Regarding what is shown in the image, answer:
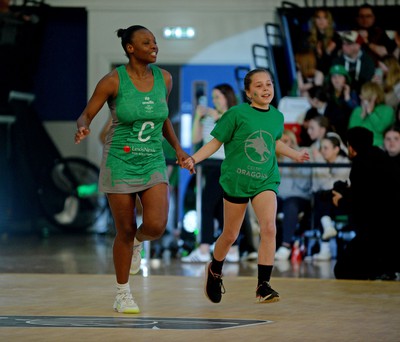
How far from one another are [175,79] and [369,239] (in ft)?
25.6

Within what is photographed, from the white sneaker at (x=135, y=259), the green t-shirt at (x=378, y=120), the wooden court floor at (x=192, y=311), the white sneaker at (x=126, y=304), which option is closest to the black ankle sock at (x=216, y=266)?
the wooden court floor at (x=192, y=311)

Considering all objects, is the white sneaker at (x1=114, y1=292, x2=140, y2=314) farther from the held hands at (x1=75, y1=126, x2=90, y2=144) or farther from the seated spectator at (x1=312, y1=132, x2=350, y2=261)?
the seated spectator at (x1=312, y1=132, x2=350, y2=261)

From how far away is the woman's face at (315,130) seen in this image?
38.8 ft

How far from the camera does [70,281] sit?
791 centimetres

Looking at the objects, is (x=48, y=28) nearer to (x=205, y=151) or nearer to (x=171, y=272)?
(x=171, y=272)

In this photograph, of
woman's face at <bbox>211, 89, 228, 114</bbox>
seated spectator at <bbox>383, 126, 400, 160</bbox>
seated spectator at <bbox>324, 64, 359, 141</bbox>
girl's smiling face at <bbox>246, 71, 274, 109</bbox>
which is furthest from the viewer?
seated spectator at <bbox>324, 64, 359, 141</bbox>

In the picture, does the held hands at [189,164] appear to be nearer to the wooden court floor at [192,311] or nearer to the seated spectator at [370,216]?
the wooden court floor at [192,311]

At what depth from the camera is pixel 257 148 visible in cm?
641

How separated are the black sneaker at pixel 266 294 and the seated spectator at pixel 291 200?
14.4ft

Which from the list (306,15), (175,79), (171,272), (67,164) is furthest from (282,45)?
(171,272)

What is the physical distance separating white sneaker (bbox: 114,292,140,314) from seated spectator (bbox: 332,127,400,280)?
2.85 m

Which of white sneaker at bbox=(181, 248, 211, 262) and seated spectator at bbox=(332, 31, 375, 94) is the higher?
seated spectator at bbox=(332, 31, 375, 94)

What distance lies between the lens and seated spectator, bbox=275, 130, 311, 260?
35.1ft

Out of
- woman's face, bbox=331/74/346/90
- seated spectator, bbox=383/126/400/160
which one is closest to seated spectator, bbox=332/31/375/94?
woman's face, bbox=331/74/346/90
